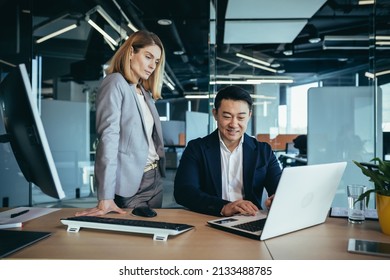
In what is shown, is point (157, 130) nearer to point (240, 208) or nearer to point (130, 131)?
point (130, 131)

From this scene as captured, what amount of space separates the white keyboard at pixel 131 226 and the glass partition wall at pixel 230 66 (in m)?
2.78

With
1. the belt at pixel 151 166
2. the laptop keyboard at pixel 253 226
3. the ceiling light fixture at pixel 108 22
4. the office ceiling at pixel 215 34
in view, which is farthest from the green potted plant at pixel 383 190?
the ceiling light fixture at pixel 108 22

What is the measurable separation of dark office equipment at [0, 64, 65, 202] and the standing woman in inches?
17.9

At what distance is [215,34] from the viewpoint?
3.74 metres

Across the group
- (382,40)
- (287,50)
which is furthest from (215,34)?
(382,40)

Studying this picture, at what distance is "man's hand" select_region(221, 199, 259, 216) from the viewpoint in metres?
1.26

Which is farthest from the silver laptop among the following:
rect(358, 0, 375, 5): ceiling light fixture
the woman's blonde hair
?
rect(358, 0, 375, 5): ceiling light fixture

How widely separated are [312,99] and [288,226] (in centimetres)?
232

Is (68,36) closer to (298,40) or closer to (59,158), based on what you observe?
(59,158)

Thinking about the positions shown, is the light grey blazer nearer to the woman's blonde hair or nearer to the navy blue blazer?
the woman's blonde hair

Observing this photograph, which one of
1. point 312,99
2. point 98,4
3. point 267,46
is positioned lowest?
point 312,99

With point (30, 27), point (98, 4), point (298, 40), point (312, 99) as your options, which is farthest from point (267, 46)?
point (30, 27)
